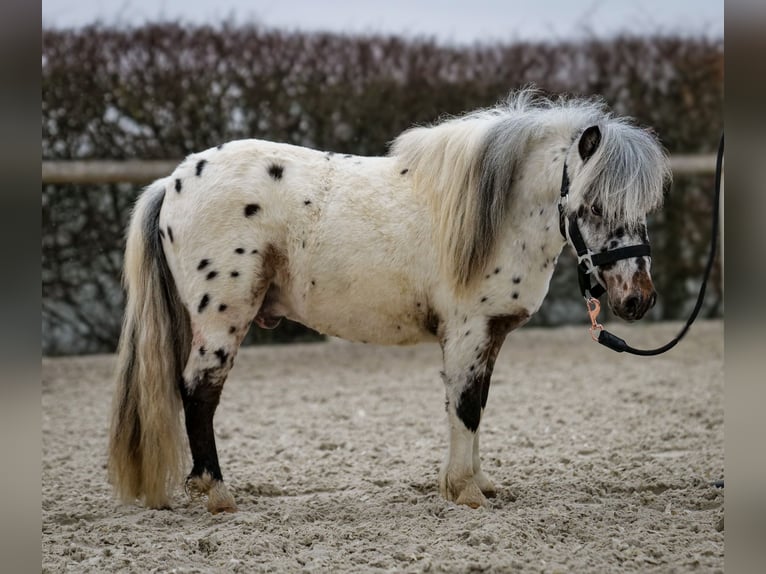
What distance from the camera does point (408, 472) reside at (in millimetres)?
4160

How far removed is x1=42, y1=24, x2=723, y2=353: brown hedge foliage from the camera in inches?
280

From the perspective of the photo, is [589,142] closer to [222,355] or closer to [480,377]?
[480,377]

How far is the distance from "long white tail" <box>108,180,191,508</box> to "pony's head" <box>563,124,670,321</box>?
178cm

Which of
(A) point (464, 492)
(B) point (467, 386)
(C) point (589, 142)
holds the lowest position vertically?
(A) point (464, 492)

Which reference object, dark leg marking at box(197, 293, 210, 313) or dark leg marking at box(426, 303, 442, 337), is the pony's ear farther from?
dark leg marking at box(197, 293, 210, 313)

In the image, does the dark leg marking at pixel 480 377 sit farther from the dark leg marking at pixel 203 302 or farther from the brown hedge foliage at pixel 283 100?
the brown hedge foliage at pixel 283 100

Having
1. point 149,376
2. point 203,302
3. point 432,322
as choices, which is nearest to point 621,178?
point 432,322

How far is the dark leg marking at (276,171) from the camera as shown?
11.7 feet

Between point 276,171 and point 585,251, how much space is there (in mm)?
1372

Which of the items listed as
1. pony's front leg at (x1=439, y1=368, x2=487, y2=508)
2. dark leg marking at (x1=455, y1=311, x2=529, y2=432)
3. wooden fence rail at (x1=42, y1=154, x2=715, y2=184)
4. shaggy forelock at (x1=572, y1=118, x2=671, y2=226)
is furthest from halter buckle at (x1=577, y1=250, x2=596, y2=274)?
wooden fence rail at (x1=42, y1=154, x2=715, y2=184)

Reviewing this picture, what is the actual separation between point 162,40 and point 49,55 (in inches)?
38.5

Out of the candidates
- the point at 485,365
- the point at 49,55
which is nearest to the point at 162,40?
the point at 49,55

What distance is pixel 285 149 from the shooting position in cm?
369

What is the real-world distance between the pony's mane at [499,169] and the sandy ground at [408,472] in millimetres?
1076
